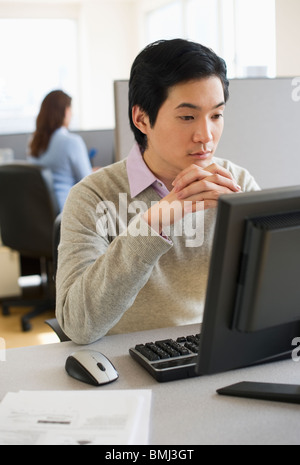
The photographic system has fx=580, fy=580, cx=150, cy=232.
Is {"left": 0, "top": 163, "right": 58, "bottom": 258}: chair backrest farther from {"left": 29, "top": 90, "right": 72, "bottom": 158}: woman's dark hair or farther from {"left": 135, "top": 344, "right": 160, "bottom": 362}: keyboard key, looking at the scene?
{"left": 135, "top": 344, "right": 160, "bottom": 362}: keyboard key

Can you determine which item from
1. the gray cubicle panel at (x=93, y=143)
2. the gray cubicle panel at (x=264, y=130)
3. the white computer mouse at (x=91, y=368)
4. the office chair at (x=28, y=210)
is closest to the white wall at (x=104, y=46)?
the gray cubicle panel at (x=93, y=143)

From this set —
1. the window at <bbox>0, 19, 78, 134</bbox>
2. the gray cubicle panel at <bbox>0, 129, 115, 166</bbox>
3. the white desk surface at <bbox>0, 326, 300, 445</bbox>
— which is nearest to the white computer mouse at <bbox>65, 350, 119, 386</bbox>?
the white desk surface at <bbox>0, 326, 300, 445</bbox>

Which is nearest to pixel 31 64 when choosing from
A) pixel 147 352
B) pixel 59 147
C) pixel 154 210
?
pixel 59 147

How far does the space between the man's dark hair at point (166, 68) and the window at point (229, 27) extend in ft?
6.03

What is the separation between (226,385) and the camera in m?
0.97

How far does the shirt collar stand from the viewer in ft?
4.61

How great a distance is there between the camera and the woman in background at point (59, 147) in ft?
11.5

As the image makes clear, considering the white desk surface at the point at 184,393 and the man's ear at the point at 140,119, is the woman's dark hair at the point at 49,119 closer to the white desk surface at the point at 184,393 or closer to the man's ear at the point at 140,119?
the man's ear at the point at 140,119

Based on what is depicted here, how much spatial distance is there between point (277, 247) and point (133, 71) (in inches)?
31.0

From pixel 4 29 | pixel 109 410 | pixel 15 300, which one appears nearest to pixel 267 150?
pixel 109 410

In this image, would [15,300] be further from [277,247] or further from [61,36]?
[61,36]

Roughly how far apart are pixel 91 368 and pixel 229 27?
4137mm

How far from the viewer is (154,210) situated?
3.67 feet

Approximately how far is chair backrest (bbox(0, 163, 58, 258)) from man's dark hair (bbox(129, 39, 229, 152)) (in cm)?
165
